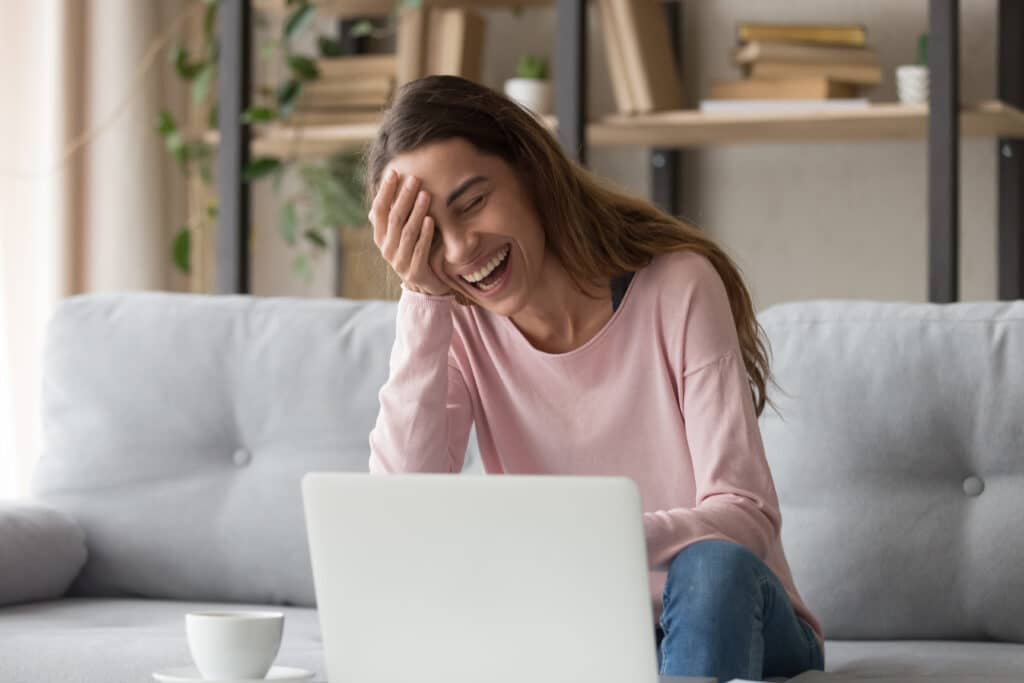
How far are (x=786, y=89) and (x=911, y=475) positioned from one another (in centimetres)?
89

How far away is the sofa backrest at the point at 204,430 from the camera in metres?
1.96

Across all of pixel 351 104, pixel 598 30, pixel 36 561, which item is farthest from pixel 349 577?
pixel 598 30

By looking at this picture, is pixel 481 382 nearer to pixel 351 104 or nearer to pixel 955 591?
pixel 955 591

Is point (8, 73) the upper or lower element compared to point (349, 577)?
upper

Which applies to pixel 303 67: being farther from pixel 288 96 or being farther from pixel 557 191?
pixel 557 191

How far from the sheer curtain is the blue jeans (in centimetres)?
195

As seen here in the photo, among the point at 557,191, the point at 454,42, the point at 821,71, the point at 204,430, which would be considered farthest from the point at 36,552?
the point at 821,71

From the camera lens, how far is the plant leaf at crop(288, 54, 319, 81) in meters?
2.69

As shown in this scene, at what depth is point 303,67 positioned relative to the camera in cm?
270

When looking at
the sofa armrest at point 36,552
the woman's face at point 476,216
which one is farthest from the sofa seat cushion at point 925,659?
the sofa armrest at point 36,552

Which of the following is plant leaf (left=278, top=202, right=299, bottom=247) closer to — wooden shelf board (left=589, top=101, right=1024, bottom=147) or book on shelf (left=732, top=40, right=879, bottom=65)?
wooden shelf board (left=589, top=101, right=1024, bottom=147)

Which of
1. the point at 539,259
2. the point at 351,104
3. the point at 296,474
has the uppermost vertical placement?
the point at 351,104

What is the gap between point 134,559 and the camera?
2.01 metres

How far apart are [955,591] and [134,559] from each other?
1.05m
